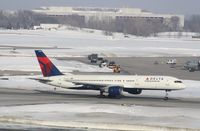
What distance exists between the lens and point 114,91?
176 ft

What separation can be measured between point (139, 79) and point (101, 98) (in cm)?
415

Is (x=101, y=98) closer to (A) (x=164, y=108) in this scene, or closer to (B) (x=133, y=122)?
(A) (x=164, y=108)

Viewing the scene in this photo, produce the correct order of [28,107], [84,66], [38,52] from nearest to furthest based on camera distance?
[28,107]
[38,52]
[84,66]

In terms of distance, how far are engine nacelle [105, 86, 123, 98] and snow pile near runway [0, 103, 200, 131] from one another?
573cm

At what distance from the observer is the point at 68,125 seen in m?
36.2

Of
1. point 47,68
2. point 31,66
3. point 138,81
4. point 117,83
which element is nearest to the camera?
point 138,81

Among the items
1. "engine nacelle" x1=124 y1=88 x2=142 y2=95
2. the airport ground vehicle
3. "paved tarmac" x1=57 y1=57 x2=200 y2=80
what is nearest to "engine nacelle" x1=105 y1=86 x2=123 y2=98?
"engine nacelle" x1=124 y1=88 x2=142 y2=95

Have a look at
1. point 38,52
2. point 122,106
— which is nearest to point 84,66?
point 38,52

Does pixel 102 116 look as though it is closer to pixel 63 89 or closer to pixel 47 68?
pixel 47 68

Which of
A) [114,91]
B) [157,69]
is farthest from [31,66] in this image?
[114,91]

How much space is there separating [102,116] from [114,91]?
40.8 ft

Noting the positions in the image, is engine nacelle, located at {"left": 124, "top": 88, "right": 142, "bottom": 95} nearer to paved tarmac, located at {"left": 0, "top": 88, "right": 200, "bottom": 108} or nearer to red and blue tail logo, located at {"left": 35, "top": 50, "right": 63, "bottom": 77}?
paved tarmac, located at {"left": 0, "top": 88, "right": 200, "bottom": 108}

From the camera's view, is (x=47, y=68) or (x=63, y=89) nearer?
(x=47, y=68)

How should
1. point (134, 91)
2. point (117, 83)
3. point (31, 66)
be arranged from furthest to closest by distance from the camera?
point (31, 66) → point (134, 91) → point (117, 83)
